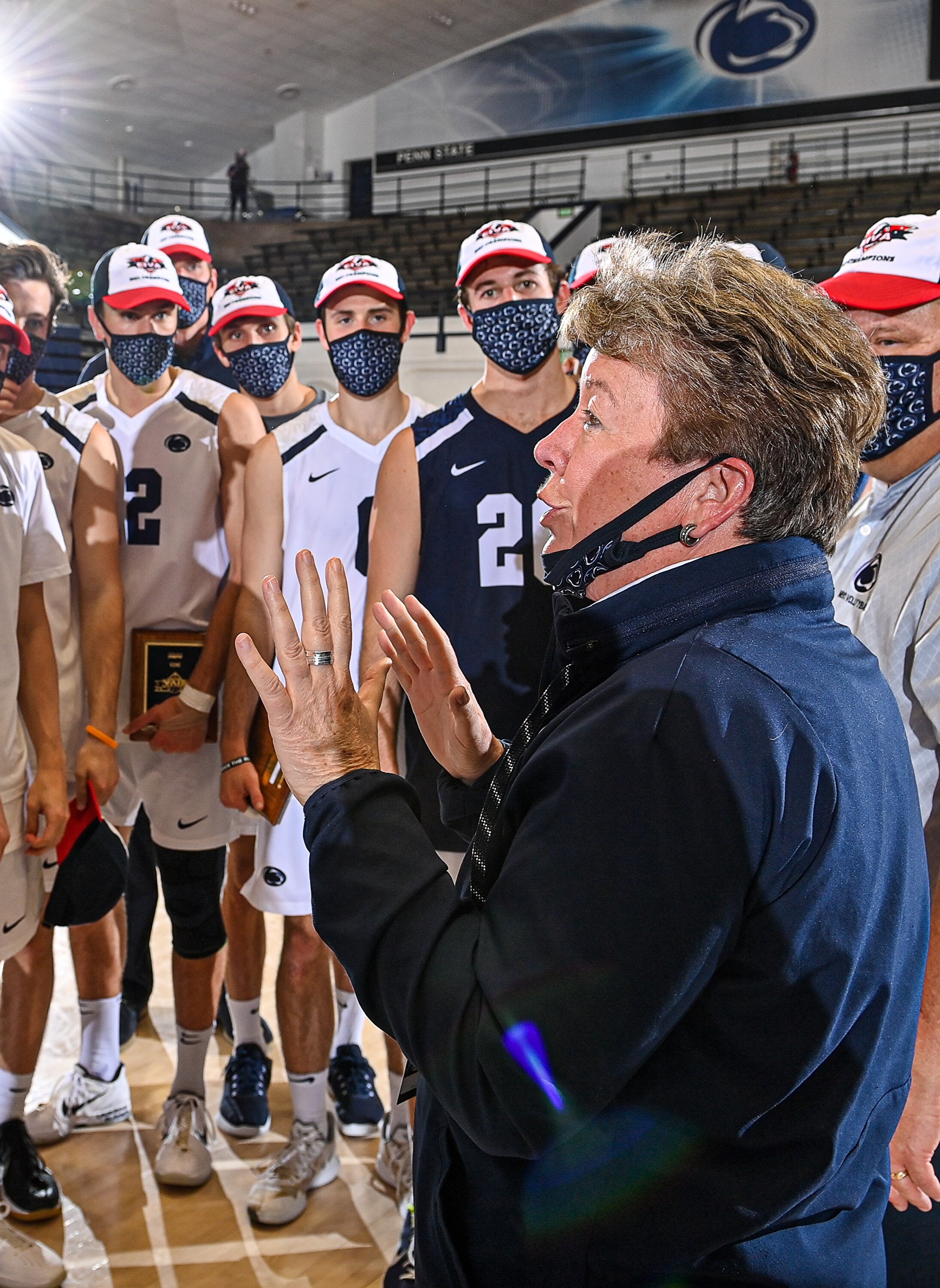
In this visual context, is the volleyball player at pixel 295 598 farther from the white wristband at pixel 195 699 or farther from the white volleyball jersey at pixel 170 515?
the white volleyball jersey at pixel 170 515

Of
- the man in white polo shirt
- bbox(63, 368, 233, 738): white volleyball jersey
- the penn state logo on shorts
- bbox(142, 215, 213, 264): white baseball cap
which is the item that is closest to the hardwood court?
bbox(63, 368, 233, 738): white volleyball jersey

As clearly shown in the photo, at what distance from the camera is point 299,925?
2684mm

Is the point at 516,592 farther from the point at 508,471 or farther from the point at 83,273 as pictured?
the point at 83,273

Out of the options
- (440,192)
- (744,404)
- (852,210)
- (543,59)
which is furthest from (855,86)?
(744,404)

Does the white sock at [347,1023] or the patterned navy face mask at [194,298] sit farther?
the patterned navy face mask at [194,298]

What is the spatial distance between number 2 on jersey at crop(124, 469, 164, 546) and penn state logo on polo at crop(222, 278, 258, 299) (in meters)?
0.71

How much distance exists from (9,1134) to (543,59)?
1852cm

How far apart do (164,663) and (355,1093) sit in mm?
1308

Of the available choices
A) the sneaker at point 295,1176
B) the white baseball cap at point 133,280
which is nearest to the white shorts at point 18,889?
the sneaker at point 295,1176

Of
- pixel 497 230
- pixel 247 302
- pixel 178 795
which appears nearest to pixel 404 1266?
pixel 178 795

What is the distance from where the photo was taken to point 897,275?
186cm

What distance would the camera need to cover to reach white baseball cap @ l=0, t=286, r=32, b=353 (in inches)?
92.0

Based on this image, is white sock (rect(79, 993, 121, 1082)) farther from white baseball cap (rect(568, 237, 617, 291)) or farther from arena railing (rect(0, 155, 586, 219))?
arena railing (rect(0, 155, 586, 219))

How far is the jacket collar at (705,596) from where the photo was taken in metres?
1.00
